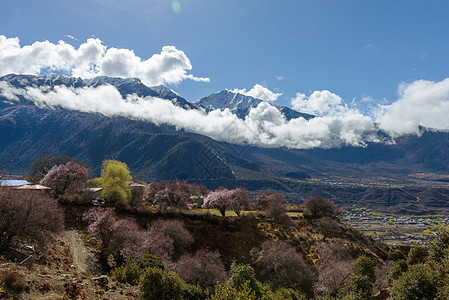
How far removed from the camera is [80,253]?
3052cm

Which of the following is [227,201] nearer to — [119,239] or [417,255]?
[119,239]

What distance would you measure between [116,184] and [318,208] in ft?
169

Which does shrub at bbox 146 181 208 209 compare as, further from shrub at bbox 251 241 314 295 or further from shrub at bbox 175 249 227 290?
shrub at bbox 175 249 227 290

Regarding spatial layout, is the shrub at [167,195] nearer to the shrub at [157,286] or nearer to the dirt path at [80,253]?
the dirt path at [80,253]

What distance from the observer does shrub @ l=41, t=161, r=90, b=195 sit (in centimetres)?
5032

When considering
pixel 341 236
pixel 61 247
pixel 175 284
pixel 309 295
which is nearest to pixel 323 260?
pixel 309 295

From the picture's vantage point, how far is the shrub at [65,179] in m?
50.3

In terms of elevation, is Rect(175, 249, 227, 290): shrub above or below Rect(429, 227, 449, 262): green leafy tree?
below

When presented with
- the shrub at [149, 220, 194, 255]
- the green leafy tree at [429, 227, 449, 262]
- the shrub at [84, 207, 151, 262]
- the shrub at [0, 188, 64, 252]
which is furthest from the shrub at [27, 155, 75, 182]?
the green leafy tree at [429, 227, 449, 262]

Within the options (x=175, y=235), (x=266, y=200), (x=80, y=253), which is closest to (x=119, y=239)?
(x=80, y=253)

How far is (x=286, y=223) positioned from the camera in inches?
2205

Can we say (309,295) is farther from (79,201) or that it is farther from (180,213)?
(79,201)

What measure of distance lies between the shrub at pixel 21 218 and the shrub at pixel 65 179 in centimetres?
3042

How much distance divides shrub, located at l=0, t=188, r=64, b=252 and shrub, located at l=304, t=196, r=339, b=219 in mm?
59346
